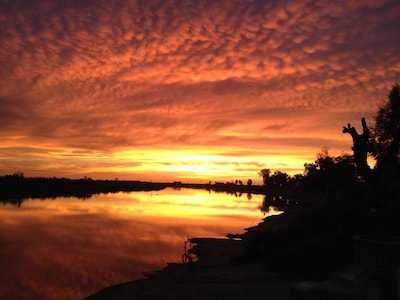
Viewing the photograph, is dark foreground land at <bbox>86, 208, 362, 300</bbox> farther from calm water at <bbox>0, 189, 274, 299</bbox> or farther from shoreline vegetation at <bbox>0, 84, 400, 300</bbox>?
calm water at <bbox>0, 189, 274, 299</bbox>

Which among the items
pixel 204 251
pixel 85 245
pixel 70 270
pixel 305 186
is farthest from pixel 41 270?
pixel 305 186

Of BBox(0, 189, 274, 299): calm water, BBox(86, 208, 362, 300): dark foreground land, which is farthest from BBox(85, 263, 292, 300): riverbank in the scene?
BBox(0, 189, 274, 299): calm water

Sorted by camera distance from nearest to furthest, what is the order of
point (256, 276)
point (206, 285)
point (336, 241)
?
point (206, 285) < point (256, 276) < point (336, 241)

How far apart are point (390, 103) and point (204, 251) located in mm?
21192

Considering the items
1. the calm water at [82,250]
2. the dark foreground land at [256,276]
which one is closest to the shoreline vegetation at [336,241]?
the dark foreground land at [256,276]

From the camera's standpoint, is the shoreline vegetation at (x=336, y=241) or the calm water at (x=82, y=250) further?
the calm water at (x=82, y=250)

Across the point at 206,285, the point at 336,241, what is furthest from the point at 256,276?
the point at 336,241

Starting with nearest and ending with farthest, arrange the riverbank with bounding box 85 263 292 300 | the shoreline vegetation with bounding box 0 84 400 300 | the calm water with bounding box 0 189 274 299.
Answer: the shoreline vegetation with bounding box 0 84 400 300, the riverbank with bounding box 85 263 292 300, the calm water with bounding box 0 189 274 299

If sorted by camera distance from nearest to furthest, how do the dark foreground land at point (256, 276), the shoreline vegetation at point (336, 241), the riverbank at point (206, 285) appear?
the shoreline vegetation at point (336, 241)
the dark foreground land at point (256, 276)
the riverbank at point (206, 285)

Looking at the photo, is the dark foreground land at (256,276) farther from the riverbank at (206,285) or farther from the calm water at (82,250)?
the calm water at (82,250)

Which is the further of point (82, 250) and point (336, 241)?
point (82, 250)

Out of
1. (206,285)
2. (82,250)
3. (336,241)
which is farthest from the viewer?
(82,250)

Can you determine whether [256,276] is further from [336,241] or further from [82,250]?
[82,250]

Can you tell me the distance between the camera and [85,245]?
37.5m
